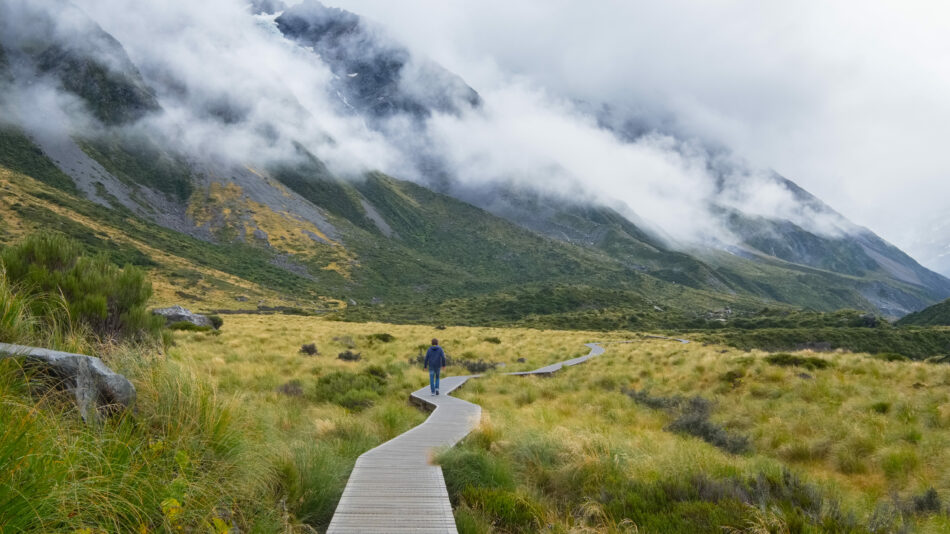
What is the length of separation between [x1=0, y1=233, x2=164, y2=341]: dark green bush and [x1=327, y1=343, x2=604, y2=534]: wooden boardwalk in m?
6.11

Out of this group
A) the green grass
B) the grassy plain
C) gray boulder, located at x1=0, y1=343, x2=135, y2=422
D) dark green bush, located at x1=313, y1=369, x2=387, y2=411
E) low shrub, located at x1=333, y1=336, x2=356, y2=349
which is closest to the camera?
the grassy plain

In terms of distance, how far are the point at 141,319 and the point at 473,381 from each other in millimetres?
11802

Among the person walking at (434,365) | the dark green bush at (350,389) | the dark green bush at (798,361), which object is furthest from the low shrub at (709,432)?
the dark green bush at (350,389)

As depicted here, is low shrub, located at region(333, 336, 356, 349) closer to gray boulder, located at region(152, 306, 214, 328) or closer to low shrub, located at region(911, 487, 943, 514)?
gray boulder, located at region(152, 306, 214, 328)

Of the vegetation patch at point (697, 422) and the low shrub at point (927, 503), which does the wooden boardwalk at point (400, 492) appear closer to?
the vegetation patch at point (697, 422)

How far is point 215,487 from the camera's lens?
4652 millimetres

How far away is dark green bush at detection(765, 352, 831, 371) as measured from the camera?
17.8 m

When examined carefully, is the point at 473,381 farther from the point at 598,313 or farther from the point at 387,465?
the point at 598,313

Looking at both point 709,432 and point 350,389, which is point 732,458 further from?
point 350,389

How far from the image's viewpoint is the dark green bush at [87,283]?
987cm

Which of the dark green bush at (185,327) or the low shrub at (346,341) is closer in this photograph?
the dark green bush at (185,327)

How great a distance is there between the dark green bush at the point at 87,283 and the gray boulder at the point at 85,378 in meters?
5.40

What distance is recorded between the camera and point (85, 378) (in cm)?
485

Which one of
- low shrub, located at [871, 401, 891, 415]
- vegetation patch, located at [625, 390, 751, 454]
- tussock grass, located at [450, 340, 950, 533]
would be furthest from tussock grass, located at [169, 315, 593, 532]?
low shrub, located at [871, 401, 891, 415]
